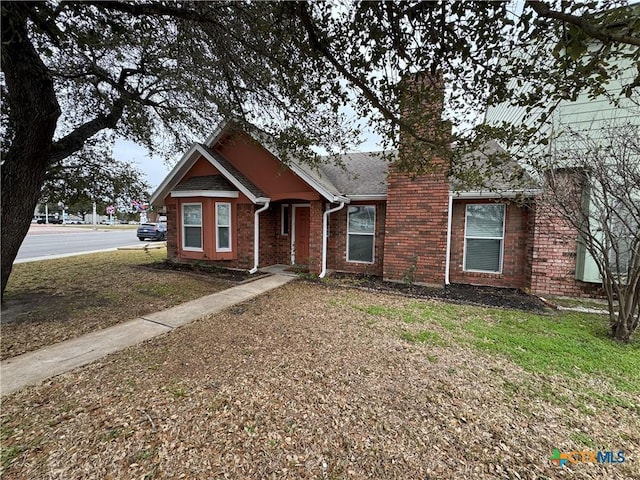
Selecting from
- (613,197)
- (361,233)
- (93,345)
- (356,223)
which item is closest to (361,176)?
(356,223)

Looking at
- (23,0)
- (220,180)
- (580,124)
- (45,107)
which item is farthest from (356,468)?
(220,180)

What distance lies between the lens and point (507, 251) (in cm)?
796

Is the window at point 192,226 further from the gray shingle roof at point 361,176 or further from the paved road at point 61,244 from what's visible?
the paved road at point 61,244

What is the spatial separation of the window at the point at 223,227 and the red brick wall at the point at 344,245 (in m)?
3.53

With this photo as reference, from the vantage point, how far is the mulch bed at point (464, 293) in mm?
6570

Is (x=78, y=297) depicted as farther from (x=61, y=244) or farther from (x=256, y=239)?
(x=61, y=244)

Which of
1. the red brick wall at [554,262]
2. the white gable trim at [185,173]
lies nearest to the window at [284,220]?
the white gable trim at [185,173]

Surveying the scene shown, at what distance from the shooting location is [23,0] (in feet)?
8.57

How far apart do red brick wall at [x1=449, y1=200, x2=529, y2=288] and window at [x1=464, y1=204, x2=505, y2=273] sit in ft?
0.39

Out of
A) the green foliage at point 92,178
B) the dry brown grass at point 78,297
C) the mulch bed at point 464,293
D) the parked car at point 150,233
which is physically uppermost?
the green foliage at point 92,178

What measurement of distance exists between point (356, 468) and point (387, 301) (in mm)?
4762

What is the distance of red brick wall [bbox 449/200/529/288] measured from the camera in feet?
25.5

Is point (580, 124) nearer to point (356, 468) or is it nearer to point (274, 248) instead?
point (356, 468)

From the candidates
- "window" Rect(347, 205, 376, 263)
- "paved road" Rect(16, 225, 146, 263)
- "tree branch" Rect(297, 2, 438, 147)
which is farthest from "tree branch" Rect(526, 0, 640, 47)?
"paved road" Rect(16, 225, 146, 263)
